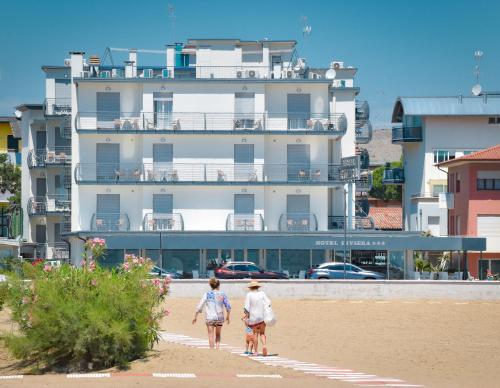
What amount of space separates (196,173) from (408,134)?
22.1 m

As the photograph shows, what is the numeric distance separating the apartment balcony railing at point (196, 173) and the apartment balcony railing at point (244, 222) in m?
1.87

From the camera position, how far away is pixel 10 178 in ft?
282

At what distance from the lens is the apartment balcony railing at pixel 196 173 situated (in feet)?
204

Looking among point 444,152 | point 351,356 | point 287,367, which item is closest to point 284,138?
point 444,152

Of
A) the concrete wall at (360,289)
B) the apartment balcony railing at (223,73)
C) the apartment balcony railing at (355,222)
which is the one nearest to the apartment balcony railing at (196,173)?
the apartment balcony railing at (355,222)

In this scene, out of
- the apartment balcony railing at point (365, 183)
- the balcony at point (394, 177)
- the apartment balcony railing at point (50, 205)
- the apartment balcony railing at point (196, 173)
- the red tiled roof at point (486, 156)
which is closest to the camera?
the apartment balcony railing at point (196, 173)

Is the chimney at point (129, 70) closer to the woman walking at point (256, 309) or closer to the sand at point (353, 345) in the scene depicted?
the sand at point (353, 345)

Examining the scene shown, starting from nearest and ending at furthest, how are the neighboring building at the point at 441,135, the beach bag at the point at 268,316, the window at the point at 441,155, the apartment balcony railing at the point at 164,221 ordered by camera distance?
the beach bag at the point at 268,316, the apartment balcony railing at the point at 164,221, the neighboring building at the point at 441,135, the window at the point at 441,155

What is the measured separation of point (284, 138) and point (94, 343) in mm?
40073

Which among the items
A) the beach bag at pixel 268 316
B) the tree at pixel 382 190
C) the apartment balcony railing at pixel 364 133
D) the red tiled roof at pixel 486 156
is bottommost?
the beach bag at pixel 268 316

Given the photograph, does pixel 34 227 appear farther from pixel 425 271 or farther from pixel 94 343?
pixel 94 343

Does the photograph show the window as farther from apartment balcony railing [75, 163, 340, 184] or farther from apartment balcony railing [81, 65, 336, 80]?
apartment balcony railing [75, 163, 340, 184]

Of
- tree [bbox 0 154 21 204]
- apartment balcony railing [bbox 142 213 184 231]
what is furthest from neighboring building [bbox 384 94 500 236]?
tree [bbox 0 154 21 204]

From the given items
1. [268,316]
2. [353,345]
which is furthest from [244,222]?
[268,316]
